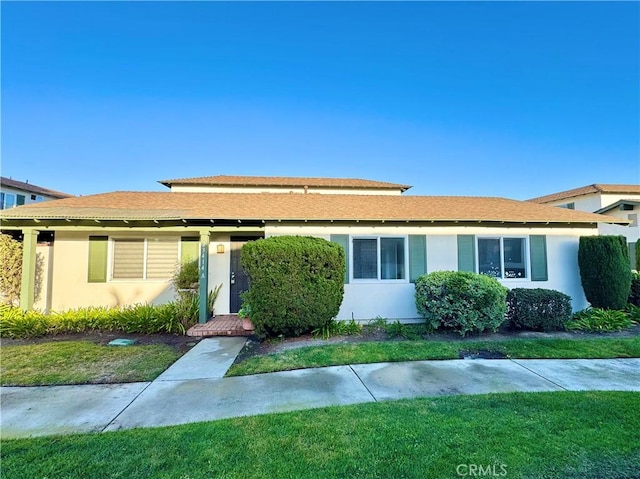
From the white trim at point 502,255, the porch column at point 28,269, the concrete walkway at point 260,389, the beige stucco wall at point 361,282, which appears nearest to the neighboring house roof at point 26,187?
the beige stucco wall at point 361,282

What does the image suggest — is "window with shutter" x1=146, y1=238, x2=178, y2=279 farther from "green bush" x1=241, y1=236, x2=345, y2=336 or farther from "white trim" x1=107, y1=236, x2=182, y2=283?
→ "green bush" x1=241, y1=236, x2=345, y2=336

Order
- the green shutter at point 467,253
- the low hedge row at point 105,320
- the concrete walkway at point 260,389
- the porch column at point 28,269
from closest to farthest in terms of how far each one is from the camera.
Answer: the concrete walkway at point 260,389 → the low hedge row at point 105,320 → the porch column at point 28,269 → the green shutter at point 467,253

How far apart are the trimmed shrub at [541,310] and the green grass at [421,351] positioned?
2.75 feet

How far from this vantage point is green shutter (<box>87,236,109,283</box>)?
30.6 ft

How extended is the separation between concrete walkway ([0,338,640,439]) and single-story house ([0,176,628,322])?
11.4 feet

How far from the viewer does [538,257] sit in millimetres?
9375

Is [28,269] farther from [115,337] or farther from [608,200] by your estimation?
[608,200]

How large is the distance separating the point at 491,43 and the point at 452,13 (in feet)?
6.95

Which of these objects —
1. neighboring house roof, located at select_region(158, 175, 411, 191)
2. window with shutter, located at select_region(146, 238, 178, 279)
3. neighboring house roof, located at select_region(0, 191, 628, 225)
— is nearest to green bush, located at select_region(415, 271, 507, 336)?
neighboring house roof, located at select_region(0, 191, 628, 225)

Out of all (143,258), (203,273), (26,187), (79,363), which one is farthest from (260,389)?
(26,187)

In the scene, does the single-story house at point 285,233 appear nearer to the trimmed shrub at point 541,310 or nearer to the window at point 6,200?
the trimmed shrub at point 541,310

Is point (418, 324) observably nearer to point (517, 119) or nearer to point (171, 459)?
point (171, 459)

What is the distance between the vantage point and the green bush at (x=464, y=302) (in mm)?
7383

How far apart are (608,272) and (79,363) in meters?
12.9
